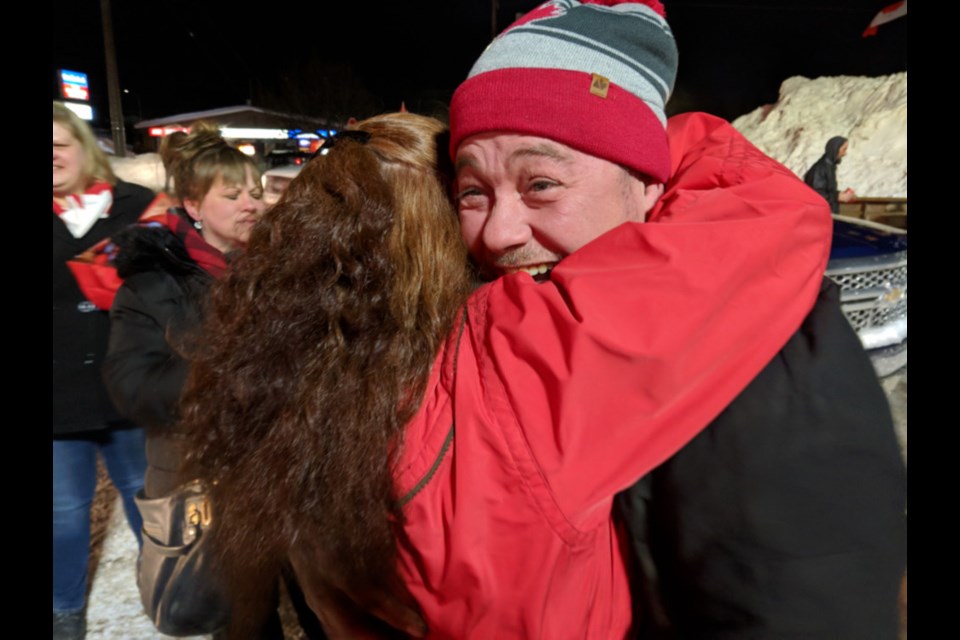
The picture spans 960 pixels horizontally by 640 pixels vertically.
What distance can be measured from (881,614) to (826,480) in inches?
8.8

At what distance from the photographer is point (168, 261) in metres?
2.00

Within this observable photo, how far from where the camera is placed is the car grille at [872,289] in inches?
154

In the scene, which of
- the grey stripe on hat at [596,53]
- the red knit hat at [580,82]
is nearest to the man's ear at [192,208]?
the red knit hat at [580,82]

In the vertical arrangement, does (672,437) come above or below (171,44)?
below

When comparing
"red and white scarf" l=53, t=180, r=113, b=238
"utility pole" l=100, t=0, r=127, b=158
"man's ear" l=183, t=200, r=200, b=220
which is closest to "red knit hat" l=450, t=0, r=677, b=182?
"man's ear" l=183, t=200, r=200, b=220

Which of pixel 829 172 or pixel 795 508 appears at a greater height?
pixel 829 172

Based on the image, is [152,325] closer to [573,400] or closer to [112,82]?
[573,400]

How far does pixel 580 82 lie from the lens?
1036 mm

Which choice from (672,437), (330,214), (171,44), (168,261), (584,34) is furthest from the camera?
(171,44)

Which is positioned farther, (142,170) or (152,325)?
(142,170)

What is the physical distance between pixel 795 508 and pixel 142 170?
4.03m

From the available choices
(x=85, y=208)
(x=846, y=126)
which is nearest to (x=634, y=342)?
(x=85, y=208)

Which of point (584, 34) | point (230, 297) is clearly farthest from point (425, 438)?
point (584, 34)
